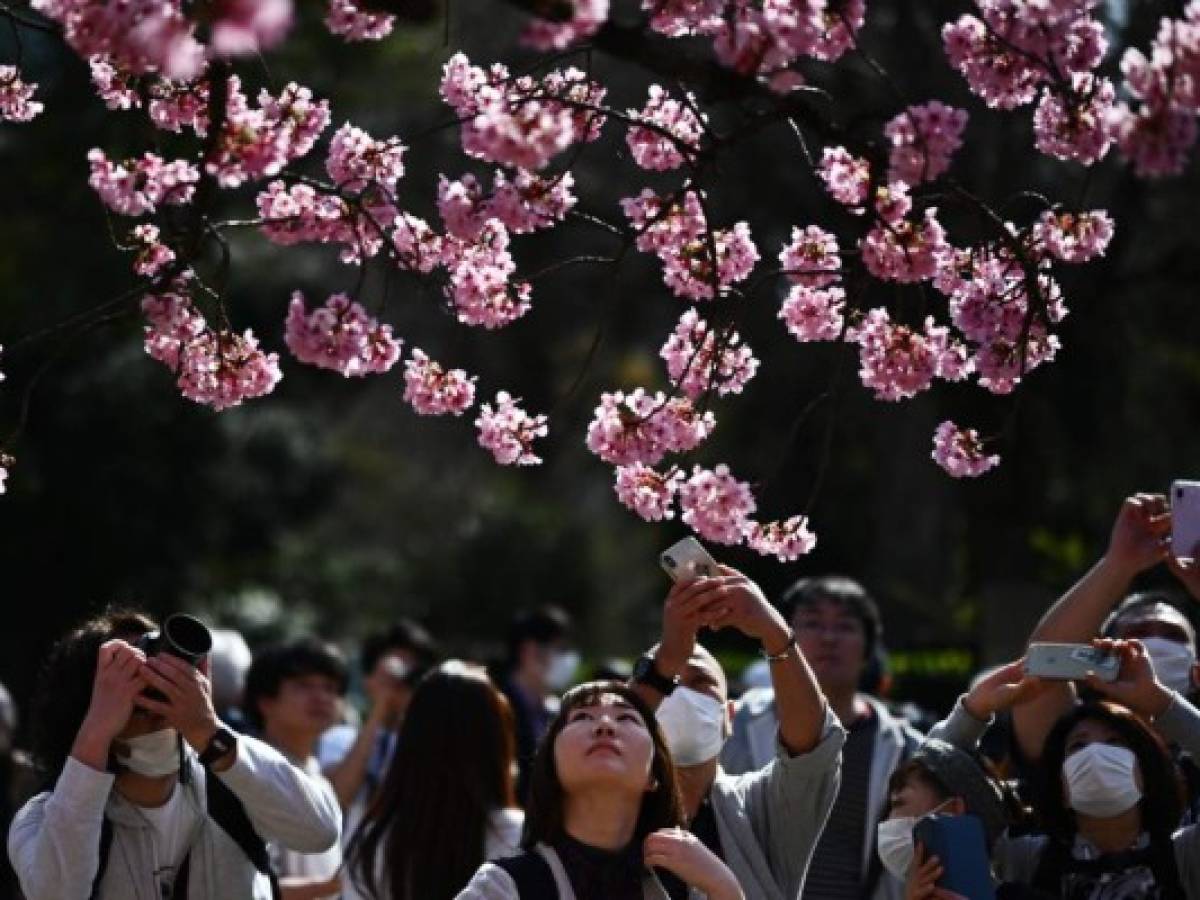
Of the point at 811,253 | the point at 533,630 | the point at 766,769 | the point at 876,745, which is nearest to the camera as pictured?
the point at 811,253

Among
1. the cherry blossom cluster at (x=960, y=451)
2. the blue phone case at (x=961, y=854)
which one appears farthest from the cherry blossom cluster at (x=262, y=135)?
the blue phone case at (x=961, y=854)

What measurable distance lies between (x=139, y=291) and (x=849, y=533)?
55.6 ft

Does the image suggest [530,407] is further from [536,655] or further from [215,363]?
[215,363]

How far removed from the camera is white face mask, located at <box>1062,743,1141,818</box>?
589 cm

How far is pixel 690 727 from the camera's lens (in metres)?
5.83

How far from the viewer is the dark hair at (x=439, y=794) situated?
6441 millimetres

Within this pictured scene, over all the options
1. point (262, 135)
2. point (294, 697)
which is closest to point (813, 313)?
point (262, 135)

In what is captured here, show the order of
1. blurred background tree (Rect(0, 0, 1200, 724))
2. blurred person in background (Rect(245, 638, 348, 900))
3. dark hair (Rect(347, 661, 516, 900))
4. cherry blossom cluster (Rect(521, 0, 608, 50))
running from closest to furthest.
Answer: cherry blossom cluster (Rect(521, 0, 608, 50)) < dark hair (Rect(347, 661, 516, 900)) < blurred person in background (Rect(245, 638, 348, 900)) < blurred background tree (Rect(0, 0, 1200, 724))

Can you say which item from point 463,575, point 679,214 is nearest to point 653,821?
point 679,214

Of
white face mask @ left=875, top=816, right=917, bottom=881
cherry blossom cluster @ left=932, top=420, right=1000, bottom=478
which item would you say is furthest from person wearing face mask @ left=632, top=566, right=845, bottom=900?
cherry blossom cluster @ left=932, top=420, right=1000, bottom=478

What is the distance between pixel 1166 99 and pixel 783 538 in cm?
184

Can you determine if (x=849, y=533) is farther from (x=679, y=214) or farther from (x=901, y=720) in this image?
(x=679, y=214)

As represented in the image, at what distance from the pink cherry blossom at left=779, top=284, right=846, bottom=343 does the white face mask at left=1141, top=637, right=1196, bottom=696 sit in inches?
66.4

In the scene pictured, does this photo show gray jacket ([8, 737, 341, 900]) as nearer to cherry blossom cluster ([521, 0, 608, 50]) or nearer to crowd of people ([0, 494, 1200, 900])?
crowd of people ([0, 494, 1200, 900])
